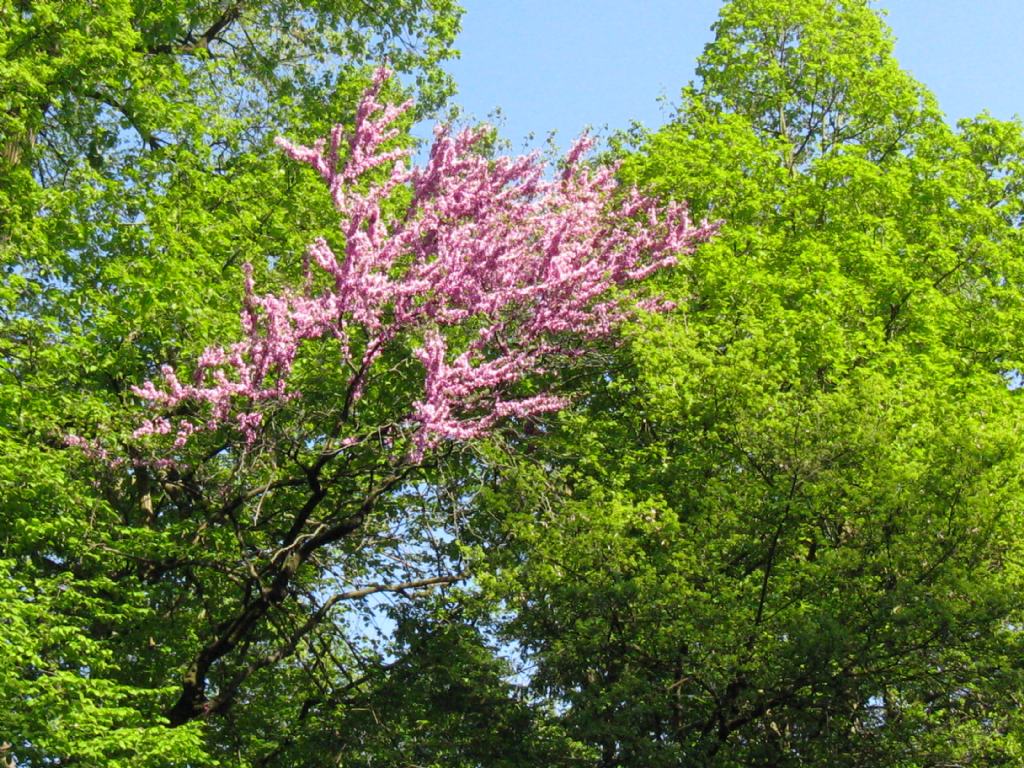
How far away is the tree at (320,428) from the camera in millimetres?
13734

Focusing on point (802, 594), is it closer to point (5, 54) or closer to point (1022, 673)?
point (1022, 673)

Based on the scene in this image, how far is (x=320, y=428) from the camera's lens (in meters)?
16.5

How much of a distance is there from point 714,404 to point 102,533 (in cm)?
751

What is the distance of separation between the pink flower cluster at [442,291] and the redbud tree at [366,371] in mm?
30

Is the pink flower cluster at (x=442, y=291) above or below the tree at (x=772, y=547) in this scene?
above

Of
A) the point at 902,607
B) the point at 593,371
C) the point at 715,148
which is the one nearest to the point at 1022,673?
the point at 902,607

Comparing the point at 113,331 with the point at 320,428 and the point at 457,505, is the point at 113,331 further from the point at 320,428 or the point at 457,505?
the point at 457,505

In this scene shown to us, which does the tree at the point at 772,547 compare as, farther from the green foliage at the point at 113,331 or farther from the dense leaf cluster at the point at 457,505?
the green foliage at the point at 113,331

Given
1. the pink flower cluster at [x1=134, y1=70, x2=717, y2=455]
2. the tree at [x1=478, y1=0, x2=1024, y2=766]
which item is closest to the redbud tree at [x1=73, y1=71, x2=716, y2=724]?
the pink flower cluster at [x1=134, y1=70, x2=717, y2=455]

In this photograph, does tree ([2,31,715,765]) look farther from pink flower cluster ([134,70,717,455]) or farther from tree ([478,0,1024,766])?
tree ([478,0,1024,766])

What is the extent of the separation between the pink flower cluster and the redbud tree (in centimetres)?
3

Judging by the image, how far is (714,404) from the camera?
623 inches

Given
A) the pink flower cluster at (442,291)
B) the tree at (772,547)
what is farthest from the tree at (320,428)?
the tree at (772,547)

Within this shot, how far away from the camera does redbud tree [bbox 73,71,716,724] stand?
1370 centimetres
